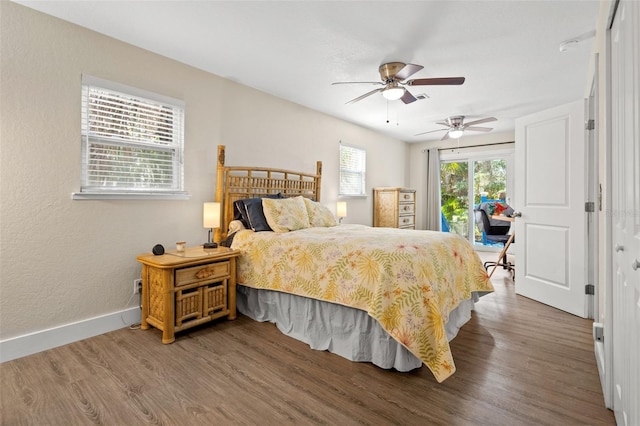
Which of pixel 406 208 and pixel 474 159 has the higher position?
pixel 474 159

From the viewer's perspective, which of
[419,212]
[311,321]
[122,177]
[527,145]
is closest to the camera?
[311,321]

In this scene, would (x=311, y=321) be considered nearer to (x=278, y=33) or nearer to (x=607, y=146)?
(x=607, y=146)

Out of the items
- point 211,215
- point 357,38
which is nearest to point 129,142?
point 211,215

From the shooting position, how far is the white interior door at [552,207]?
298 centimetres

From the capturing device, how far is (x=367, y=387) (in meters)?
1.84

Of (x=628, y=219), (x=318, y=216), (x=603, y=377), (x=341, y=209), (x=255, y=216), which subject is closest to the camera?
(x=628, y=219)

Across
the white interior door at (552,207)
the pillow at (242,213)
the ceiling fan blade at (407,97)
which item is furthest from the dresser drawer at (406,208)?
the pillow at (242,213)

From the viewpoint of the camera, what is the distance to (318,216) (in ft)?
12.2

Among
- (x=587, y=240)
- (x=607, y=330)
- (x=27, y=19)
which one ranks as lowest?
(x=607, y=330)

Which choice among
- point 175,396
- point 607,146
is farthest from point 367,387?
point 607,146

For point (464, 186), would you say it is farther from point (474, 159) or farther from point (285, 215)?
point (285, 215)

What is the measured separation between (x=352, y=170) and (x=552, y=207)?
10.2 ft

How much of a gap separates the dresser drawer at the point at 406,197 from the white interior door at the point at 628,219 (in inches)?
174

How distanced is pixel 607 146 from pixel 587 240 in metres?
1.76
